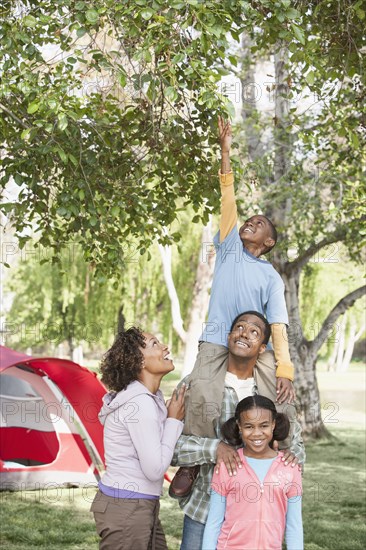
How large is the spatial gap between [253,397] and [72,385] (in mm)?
5864

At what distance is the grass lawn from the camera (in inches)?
251

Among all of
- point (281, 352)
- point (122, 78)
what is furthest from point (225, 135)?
point (281, 352)

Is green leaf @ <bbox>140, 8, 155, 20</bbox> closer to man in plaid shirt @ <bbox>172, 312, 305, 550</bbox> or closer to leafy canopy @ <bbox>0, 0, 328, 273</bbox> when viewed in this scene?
leafy canopy @ <bbox>0, 0, 328, 273</bbox>

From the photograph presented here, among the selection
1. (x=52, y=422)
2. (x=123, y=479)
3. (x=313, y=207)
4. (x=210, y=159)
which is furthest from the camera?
(x=313, y=207)

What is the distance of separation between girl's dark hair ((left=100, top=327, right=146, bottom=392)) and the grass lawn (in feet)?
10.4

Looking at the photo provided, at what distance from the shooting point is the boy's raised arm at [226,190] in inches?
149

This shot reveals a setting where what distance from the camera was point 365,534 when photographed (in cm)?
678

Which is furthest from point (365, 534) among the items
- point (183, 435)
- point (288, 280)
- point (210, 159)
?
point (288, 280)

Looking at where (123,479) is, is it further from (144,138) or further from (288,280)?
(288,280)

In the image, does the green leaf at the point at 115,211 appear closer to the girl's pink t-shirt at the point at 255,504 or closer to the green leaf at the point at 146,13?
the green leaf at the point at 146,13

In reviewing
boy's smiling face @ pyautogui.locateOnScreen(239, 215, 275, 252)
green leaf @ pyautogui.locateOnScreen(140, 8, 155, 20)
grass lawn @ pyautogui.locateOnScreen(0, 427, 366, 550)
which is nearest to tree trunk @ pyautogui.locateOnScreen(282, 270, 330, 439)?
grass lawn @ pyautogui.locateOnScreen(0, 427, 366, 550)

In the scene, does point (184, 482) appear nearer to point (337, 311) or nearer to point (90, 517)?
point (90, 517)

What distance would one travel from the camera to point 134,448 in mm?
3285

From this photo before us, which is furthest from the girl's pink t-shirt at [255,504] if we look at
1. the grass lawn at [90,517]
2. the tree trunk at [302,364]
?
the tree trunk at [302,364]
